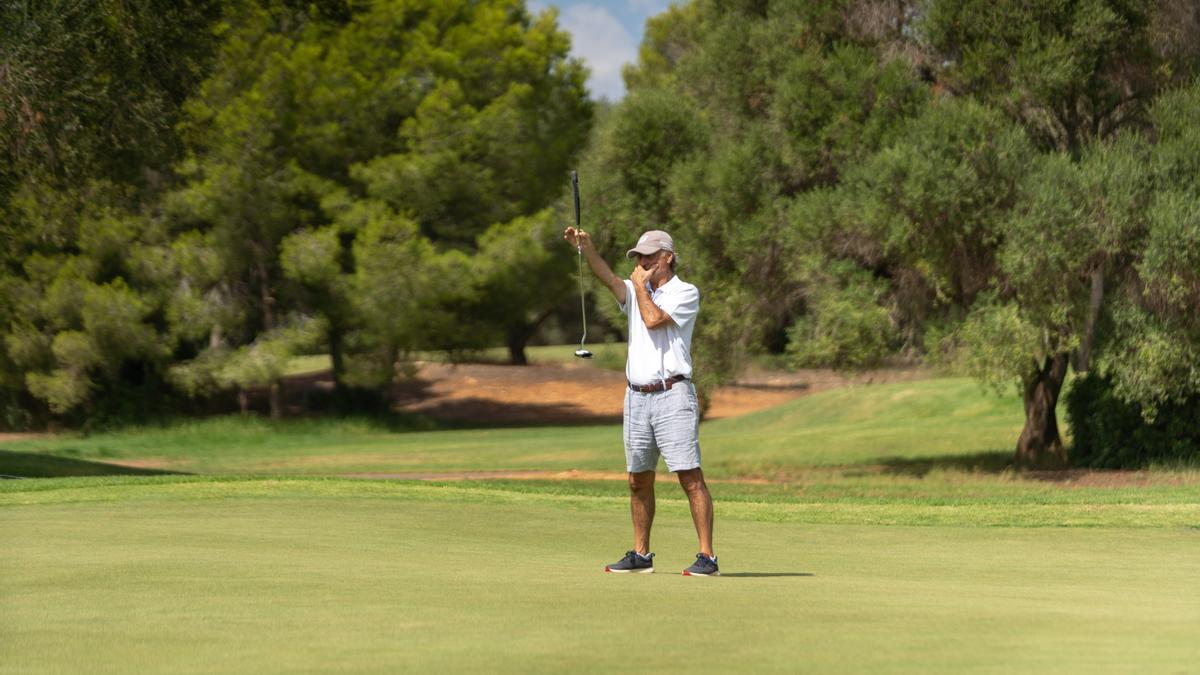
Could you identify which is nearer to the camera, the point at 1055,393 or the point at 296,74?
the point at 1055,393

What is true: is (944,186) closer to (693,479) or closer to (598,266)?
(598,266)

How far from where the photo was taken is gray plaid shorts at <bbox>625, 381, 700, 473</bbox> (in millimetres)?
9180

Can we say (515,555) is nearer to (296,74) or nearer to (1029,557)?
(1029,557)

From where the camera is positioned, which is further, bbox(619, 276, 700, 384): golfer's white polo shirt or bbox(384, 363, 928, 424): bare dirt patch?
bbox(384, 363, 928, 424): bare dirt patch

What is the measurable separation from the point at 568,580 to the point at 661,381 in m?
1.35

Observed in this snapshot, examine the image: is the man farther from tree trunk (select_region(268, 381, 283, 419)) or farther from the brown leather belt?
tree trunk (select_region(268, 381, 283, 419))

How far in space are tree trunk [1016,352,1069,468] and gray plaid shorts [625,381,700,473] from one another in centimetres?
1800

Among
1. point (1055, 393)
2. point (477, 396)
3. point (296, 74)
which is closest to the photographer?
point (1055, 393)

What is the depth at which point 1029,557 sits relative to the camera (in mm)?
11234

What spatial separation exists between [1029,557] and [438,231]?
32935 millimetres

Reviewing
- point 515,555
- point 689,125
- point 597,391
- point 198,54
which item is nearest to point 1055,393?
point 689,125

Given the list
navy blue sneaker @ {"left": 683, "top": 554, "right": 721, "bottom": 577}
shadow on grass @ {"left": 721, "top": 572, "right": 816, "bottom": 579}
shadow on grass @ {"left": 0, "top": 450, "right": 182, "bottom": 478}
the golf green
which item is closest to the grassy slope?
shadow on grass @ {"left": 0, "top": 450, "right": 182, "bottom": 478}

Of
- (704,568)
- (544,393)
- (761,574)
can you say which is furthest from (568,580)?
(544,393)

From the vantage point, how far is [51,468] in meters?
25.4
